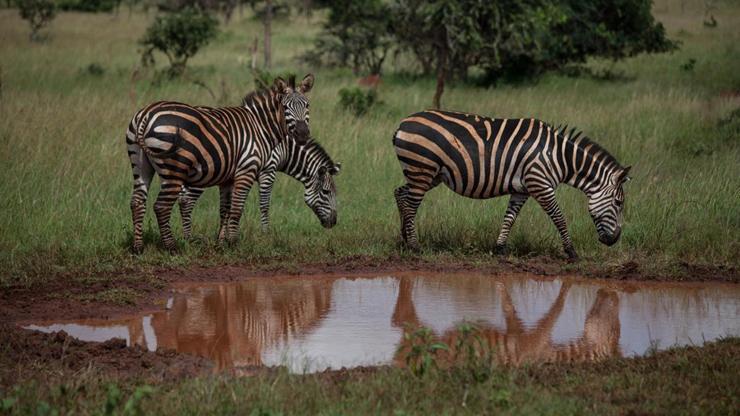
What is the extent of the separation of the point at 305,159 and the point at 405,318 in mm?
3153

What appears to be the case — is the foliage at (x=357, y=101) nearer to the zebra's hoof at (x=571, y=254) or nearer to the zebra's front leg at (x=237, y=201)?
the zebra's front leg at (x=237, y=201)

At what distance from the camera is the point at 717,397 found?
215 inches

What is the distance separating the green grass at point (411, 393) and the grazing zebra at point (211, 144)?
3.31 m

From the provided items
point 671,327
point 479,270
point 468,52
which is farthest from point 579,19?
point 671,327

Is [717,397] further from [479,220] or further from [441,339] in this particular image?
[479,220]

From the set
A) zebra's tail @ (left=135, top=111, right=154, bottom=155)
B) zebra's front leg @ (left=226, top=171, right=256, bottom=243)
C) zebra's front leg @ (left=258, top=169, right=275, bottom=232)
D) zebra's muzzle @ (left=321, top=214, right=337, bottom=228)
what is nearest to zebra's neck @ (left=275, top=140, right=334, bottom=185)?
zebra's front leg @ (left=258, top=169, right=275, bottom=232)

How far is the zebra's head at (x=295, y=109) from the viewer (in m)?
9.72

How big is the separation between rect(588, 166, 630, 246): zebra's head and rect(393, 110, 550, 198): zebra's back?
0.74 meters

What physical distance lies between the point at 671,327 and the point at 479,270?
2167mm

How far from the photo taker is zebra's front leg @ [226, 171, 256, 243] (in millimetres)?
9359

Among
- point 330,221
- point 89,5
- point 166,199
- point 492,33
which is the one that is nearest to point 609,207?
point 330,221

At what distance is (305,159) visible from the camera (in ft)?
33.9

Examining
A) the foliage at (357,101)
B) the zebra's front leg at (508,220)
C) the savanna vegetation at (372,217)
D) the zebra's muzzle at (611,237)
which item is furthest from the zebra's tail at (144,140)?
the foliage at (357,101)

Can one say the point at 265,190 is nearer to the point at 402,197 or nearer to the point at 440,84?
the point at 402,197
